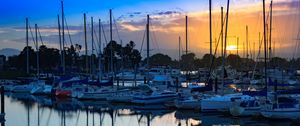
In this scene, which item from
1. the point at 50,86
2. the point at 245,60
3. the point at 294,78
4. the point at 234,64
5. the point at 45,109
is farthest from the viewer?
the point at 234,64

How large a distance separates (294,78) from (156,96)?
35723mm

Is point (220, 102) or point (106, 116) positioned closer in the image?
point (220, 102)

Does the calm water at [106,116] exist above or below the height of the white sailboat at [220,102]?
below

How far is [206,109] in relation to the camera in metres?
38.3

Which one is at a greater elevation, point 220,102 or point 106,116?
point 220,102

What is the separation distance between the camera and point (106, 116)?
39.8 m

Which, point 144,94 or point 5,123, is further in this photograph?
point 144,94

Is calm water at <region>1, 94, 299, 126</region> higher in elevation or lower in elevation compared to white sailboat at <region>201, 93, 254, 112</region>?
lower

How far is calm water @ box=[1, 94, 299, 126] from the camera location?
34.7 meters

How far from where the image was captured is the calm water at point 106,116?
114ft

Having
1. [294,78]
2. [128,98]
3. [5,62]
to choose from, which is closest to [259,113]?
[128,98]

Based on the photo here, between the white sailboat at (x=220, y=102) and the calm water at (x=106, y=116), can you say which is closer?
the calm water at (x=106, y=116)

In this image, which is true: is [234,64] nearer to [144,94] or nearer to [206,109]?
[144,94]

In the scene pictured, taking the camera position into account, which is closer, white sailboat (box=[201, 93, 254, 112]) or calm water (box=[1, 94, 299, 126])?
calm water (box=[1, 94, 299, 126])
